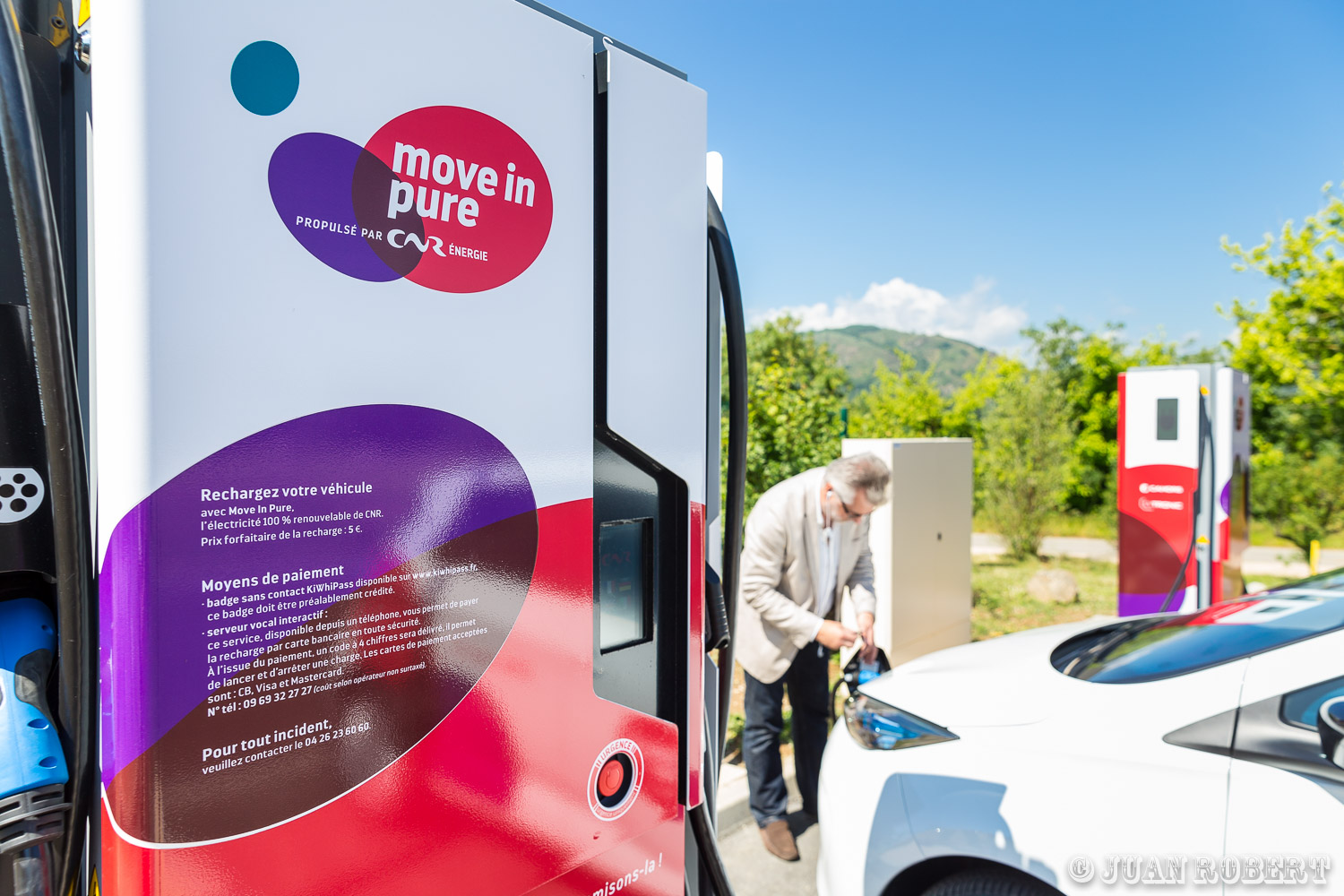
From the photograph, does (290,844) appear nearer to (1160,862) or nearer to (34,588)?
(34,588)

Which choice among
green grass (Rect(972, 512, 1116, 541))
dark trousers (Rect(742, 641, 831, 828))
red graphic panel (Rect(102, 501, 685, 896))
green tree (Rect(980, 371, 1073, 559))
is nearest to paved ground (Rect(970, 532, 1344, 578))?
green grass (Rect(972, 512, 1116, 541))

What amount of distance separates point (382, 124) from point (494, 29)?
0.26m

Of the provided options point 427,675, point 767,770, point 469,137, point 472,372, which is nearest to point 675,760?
point 427,675

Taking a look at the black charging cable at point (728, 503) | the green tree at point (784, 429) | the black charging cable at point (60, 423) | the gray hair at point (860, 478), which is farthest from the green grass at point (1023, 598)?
the black charging cable at point (60, 423)

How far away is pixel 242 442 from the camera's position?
0.88 m

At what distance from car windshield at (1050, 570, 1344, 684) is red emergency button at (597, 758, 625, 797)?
1.71m

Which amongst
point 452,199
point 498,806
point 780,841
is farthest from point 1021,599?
point 452,199

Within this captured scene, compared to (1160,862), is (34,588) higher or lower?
higher

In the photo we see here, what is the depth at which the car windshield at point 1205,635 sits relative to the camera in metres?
2.24

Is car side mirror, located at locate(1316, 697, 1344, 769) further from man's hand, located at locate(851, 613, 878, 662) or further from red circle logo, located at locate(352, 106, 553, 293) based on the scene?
red circle logo, located at locate(352, 106, 553, 293)

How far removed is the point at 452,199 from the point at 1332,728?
2.27 m

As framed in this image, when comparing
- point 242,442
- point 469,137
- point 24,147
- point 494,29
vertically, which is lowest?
→ point 242,442

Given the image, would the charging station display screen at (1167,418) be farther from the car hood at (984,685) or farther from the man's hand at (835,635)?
the man's hand at (835,635)

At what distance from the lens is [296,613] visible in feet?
3.03
